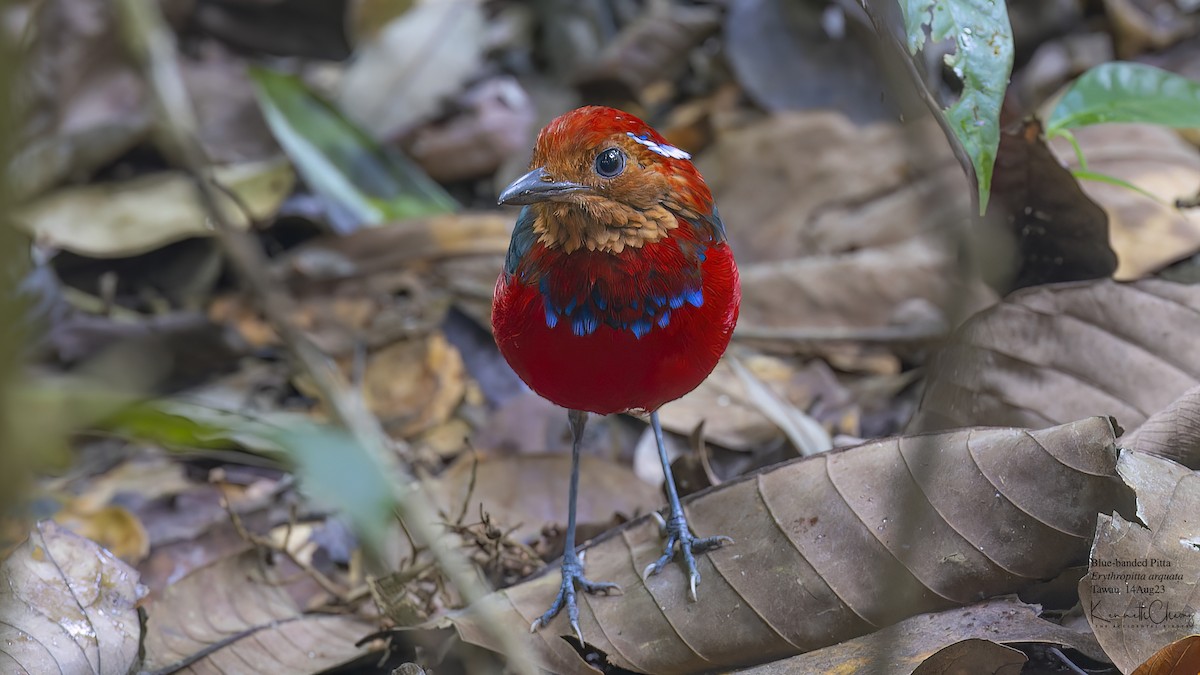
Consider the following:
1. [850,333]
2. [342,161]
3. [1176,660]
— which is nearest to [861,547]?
[1176,660]

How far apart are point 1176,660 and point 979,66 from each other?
1.33 m

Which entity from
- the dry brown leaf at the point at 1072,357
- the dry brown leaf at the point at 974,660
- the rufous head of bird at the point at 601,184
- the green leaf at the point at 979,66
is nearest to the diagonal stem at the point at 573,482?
the rufous head of bird at the point at 601,184

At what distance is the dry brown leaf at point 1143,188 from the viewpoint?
4.14m

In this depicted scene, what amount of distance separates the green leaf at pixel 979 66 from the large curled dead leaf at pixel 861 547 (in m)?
0.60

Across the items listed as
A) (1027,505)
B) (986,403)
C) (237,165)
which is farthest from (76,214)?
(1027,505)

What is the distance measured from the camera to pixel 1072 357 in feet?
10.9

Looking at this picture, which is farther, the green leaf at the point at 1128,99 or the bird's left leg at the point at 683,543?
the green leaf at the point at 1128,99

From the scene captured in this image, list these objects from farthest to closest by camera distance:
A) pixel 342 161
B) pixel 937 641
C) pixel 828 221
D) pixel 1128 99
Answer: pixel 342 161
pixel 828 221
pixel 1128 99
pixel 937 641

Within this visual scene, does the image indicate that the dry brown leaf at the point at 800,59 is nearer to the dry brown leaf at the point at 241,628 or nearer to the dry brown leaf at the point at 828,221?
the dry brown leaf at the point at 828,221

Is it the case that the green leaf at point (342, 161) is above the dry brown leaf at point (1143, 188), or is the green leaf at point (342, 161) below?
below

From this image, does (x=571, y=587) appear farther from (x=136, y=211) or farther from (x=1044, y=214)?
(x=136, y=211)

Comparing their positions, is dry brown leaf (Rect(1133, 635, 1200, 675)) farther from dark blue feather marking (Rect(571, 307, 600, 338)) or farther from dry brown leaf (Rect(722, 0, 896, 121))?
dry brown leaf (Rect(722, 0, 896, 121))

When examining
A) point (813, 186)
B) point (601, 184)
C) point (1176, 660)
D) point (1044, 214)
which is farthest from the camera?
point (813, 186)

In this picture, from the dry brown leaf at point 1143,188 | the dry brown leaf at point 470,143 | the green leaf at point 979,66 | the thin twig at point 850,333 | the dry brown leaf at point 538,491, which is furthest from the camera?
the dry brown leaf at point 470,143
